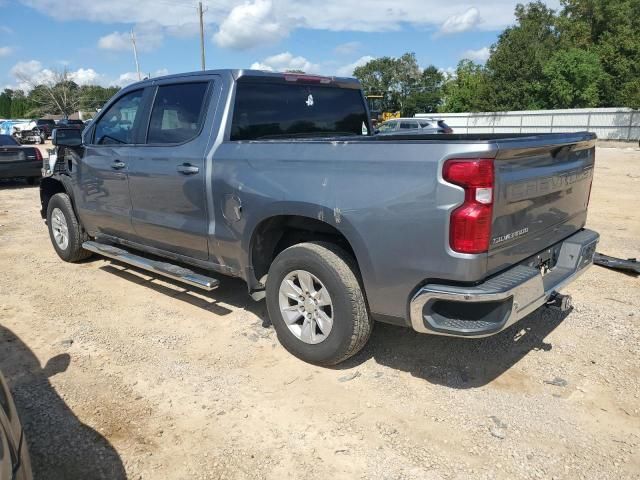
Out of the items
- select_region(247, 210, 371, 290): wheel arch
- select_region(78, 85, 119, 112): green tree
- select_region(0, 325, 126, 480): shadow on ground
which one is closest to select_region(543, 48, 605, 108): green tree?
select_region(247, 210, 371, 290): wheel arch

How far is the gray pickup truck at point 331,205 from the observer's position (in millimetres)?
2896

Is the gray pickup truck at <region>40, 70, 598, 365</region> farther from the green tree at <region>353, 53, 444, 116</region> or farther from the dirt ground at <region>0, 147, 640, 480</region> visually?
the green tree at <region>353, 53, 444, 116</region>

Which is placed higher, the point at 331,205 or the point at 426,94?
the point at 426,94

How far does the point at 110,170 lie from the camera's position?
512 centimetres

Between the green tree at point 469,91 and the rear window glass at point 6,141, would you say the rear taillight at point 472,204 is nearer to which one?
the rear window glass at point 6,141

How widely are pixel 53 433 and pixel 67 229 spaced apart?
3.62m

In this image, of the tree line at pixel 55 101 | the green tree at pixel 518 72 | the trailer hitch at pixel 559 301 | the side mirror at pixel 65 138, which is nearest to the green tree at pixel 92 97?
the tree line at pixel 55 101

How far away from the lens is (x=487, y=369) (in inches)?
146

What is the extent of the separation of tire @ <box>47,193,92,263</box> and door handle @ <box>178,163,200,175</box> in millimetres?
2400

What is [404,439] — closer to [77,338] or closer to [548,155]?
[548,155]

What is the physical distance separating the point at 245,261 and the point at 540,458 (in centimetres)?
231

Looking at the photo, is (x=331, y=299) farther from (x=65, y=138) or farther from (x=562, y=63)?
(x=562, y=63)

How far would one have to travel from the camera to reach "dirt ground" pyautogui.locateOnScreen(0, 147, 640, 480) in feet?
9.12

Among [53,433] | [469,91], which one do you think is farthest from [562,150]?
[469,91]
